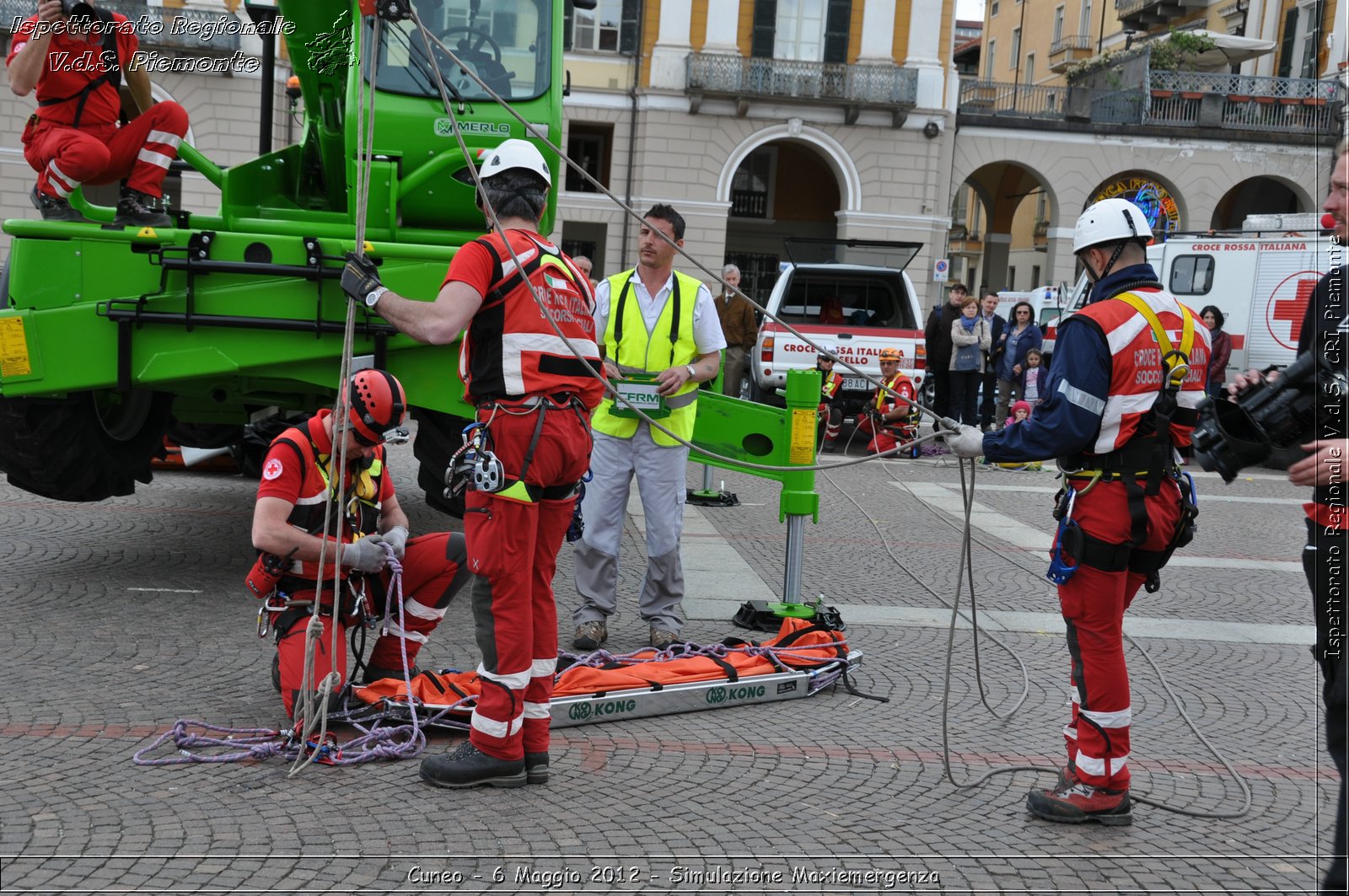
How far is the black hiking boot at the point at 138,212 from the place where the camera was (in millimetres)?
6441

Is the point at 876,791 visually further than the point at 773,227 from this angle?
No

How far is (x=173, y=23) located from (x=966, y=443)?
2269 centimetres

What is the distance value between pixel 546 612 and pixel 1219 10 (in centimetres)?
3943

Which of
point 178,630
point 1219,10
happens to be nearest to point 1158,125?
point 1219,10

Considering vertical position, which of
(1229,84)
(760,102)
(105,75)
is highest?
(1229,84)

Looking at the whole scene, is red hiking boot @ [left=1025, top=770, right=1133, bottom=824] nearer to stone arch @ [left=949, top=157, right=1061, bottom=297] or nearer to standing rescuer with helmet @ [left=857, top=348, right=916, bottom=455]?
standing rescuer with helmet @ [left=857, top=348, right=916, bottom=455]

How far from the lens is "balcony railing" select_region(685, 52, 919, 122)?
3288 centimetres

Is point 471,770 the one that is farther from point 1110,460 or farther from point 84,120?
point 84,120

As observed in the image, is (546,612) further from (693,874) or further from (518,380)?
(693,874)

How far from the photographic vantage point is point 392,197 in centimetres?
681

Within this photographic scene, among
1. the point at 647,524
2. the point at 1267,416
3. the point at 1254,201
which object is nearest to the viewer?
the point at 1267,416

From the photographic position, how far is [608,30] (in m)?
33.5

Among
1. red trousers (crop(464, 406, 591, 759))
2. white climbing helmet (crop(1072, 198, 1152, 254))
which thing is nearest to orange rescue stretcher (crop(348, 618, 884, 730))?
red trousers (crop(464, 406, 591, 759))

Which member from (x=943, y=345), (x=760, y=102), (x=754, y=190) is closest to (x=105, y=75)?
(x=943, y=345)
